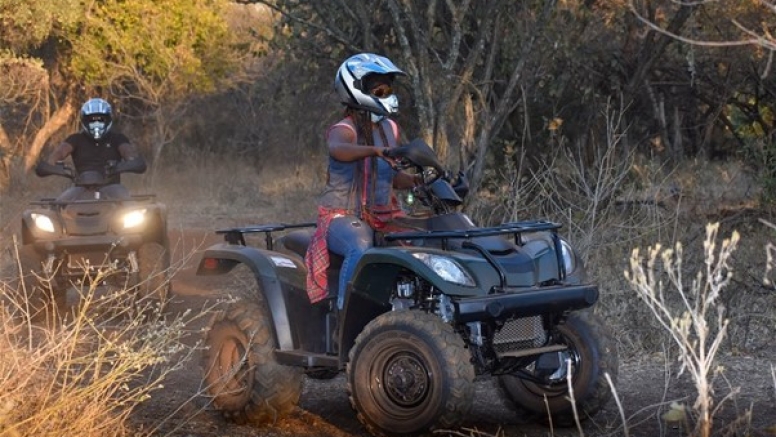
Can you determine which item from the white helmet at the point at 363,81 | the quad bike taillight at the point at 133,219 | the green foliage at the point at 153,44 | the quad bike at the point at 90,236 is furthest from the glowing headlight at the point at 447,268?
the green foliage at the point at 153,44

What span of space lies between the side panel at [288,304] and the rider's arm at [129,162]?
467 cm

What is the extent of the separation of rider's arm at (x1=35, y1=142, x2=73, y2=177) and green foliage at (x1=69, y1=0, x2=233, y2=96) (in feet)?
49.5

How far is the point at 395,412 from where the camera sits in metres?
6.78

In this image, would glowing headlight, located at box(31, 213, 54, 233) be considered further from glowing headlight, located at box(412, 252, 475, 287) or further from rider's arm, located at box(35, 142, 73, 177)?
glowing headlight, located at box(412, 252, 475, 287)

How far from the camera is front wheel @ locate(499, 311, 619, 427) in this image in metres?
6.98

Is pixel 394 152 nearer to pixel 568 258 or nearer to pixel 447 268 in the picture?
pixel 447 268

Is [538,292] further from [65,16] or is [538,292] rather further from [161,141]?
[161,141]

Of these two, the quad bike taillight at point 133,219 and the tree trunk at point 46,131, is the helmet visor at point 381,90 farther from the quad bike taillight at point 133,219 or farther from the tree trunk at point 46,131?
the tree trunk at point 46,131

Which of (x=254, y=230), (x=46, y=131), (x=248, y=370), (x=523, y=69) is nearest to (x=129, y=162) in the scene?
(x=523, y=69)

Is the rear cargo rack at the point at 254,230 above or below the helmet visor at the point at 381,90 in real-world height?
below

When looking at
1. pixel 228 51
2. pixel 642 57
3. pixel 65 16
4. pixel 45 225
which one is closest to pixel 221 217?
pixel 65 16

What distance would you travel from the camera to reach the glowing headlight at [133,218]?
1210cm

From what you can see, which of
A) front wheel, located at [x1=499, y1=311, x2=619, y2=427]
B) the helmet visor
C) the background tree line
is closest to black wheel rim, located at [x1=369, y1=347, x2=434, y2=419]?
front wheel, located at [x1=499, y1=311, x2=619, y2=427]

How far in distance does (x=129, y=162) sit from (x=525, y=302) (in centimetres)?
631
